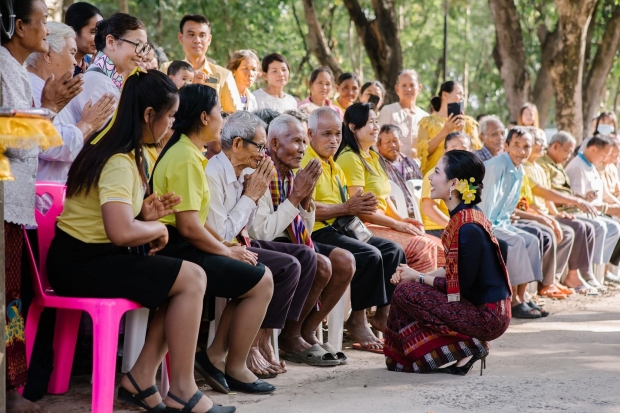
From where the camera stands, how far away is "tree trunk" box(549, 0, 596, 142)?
45.1 ft

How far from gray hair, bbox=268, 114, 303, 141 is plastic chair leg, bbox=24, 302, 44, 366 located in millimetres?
2062

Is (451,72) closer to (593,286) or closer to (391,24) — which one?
(391,24)

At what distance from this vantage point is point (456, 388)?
16.5 ft

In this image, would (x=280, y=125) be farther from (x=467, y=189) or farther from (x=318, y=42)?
(x=318, y=42)

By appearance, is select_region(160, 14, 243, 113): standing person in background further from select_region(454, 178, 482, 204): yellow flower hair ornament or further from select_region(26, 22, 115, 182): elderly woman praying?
select_region(454, 178, 482, 204): yellow flower hair ornament

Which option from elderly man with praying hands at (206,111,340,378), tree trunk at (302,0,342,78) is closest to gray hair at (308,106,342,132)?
elderly man with praying hands at (206,111,340,378)

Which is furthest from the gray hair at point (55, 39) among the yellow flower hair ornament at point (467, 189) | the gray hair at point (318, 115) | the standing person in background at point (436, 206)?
the standing person in background at point (436, 206)

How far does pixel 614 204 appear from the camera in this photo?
1142 centimetres

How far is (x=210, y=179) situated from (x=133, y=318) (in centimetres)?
99

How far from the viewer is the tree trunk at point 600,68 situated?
1525 cm

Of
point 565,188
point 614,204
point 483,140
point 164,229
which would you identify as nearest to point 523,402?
point 164,229

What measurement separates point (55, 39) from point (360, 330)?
3079 millimetres

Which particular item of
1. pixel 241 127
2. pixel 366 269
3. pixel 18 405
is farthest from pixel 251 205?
pixel 18 405

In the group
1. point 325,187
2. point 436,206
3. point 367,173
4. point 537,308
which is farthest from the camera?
point 537,308
